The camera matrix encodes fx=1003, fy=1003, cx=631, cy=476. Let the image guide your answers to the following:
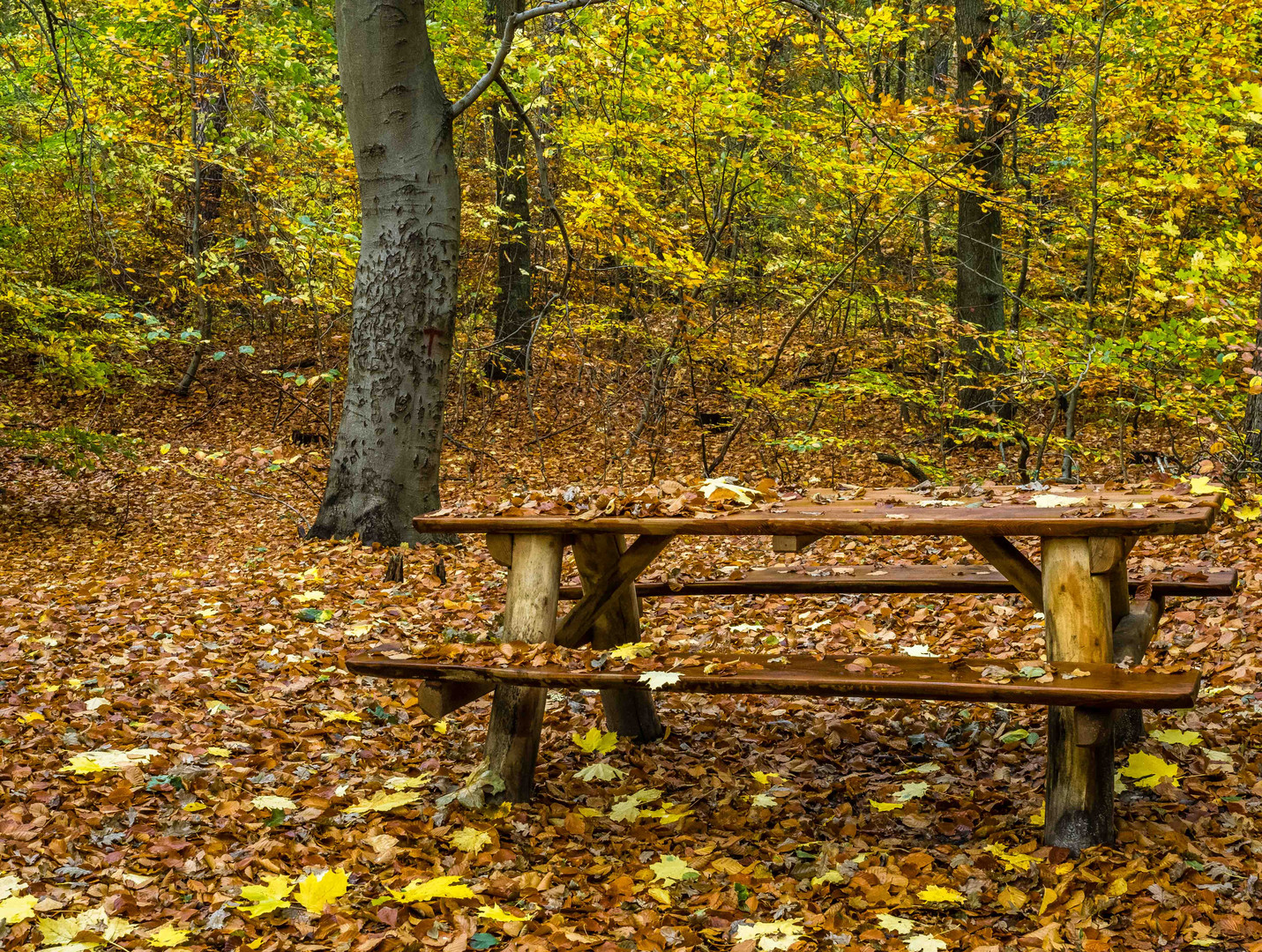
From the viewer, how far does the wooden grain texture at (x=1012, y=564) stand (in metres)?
3.00

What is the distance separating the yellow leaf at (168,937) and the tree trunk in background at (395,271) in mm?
4584

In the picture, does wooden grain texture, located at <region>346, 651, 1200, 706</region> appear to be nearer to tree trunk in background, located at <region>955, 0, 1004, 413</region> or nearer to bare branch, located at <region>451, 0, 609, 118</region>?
bare branch, located at <region>451, 0, 609, 118</region>

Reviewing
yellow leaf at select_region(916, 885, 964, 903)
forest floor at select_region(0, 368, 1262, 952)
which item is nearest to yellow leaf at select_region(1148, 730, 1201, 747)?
forest floor at select_region(0, 368, 1262, 952)

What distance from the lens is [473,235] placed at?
14.0 m

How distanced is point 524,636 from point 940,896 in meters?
1.53

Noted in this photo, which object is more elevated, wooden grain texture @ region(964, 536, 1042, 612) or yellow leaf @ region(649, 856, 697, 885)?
wooden grain texture @ region(964, 536, 1042, 612)

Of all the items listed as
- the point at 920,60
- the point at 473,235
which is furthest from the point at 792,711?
the point at 920,60

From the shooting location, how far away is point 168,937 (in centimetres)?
246

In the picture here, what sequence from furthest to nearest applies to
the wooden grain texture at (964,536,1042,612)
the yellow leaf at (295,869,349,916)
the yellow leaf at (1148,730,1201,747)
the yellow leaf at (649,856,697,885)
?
the yellow leaf at (1148,730,1201,747) → the wooden grain texture at (964,536,1042,612) → the yellow leaf at (649,856,697,885) → the yellow leaf at (295,869,349,916)

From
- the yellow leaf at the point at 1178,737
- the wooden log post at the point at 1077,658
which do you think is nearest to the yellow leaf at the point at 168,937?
the wooden log post at the point at 1077,658

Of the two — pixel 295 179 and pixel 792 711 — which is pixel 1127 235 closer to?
pixel 792 711

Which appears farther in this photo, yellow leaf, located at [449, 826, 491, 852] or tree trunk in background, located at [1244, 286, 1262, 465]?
tree trunk in background, located at [1244, 286, 1262, 465]

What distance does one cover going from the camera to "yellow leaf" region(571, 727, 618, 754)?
153 inches

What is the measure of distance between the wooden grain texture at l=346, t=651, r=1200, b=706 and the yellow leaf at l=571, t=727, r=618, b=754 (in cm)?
85
